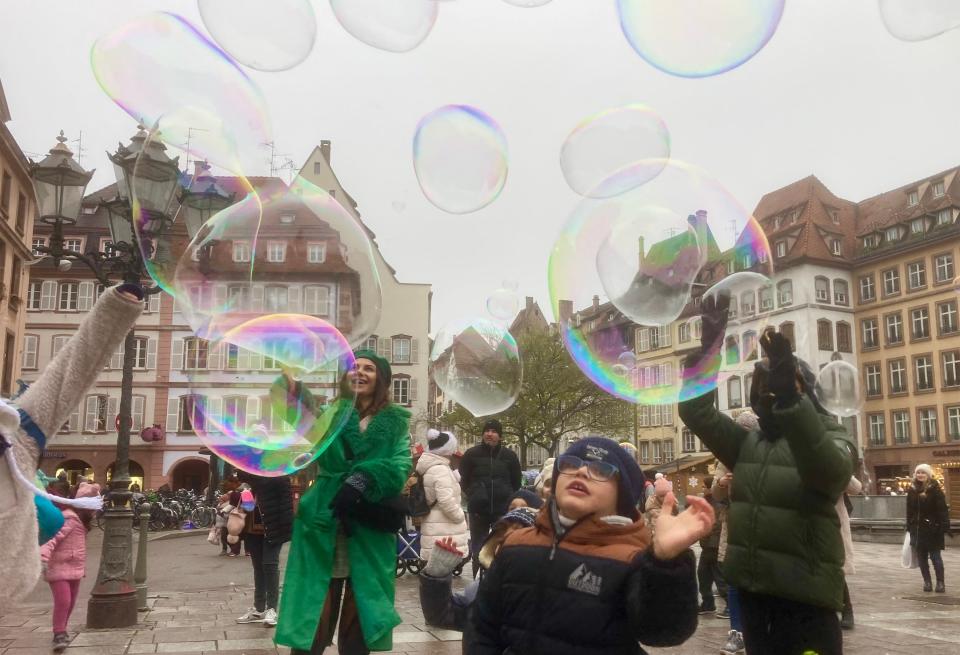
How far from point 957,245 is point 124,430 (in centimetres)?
4575

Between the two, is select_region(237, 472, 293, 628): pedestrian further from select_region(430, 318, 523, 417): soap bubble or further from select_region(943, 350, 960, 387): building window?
select_region(943, 350, 960, 387): building window

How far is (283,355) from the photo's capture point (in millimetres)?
4891

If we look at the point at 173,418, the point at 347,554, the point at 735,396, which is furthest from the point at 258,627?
the point at 735,396

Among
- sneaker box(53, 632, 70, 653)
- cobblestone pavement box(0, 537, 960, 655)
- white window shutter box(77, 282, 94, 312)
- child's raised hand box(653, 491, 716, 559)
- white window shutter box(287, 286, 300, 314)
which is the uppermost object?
white window shutter box(77, 282, 94, 312)

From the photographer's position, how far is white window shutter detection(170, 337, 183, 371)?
151 feet

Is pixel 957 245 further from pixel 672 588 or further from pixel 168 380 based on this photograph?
pixel 672 588

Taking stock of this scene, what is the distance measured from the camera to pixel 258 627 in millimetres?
7715

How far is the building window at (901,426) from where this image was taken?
153 feet

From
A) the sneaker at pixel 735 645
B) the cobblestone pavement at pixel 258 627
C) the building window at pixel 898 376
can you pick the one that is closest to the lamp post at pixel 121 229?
the cobblestone pavement at pixel 258 627

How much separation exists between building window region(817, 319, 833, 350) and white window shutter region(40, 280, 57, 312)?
4150 cm

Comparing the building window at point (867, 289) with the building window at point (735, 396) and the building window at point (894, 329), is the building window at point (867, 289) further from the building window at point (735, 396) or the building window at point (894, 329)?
the building window at point (735, 396)

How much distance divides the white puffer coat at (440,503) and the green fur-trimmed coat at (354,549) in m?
5.24

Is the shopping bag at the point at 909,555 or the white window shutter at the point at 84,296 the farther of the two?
the white window shutter at the point at 84,296

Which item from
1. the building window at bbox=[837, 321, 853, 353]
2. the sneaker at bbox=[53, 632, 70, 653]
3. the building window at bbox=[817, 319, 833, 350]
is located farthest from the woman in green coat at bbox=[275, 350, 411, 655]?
the building window at bbox=[837, 321, 853, 353]
